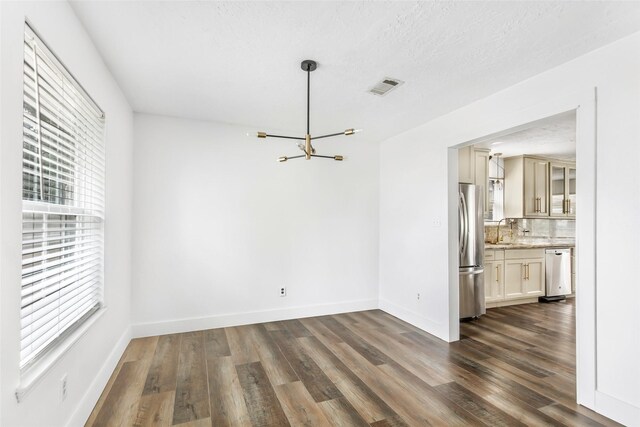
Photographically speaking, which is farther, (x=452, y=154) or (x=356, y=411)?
(x=452, y=154)

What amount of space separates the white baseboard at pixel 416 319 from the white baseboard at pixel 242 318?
24 cm

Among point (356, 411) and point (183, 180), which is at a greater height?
point (183, 180)

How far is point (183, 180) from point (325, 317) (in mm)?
2568

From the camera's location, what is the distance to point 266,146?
420cm

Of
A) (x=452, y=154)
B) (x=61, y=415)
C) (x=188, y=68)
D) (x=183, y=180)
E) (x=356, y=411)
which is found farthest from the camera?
(x=183, y=180)

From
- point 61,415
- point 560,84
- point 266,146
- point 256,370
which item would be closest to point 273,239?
point 266,146

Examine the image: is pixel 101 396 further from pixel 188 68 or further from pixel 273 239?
pixel 188 68

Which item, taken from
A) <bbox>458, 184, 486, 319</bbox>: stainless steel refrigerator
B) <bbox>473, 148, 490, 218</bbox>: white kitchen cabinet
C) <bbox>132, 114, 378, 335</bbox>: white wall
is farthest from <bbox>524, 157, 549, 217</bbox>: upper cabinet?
<bbox>132, 114, 378, 335</bbox>: white wall

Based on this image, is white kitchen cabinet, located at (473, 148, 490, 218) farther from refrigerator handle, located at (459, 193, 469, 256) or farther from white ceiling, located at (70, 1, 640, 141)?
white ceiling, located at (70, 1, 640, 141)

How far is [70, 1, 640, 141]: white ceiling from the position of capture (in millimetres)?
1862

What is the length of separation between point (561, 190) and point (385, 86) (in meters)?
5.08

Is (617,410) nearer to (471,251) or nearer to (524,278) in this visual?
(471,251)

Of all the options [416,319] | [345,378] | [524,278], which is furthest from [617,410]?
[524,278]

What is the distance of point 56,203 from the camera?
6.02ft
